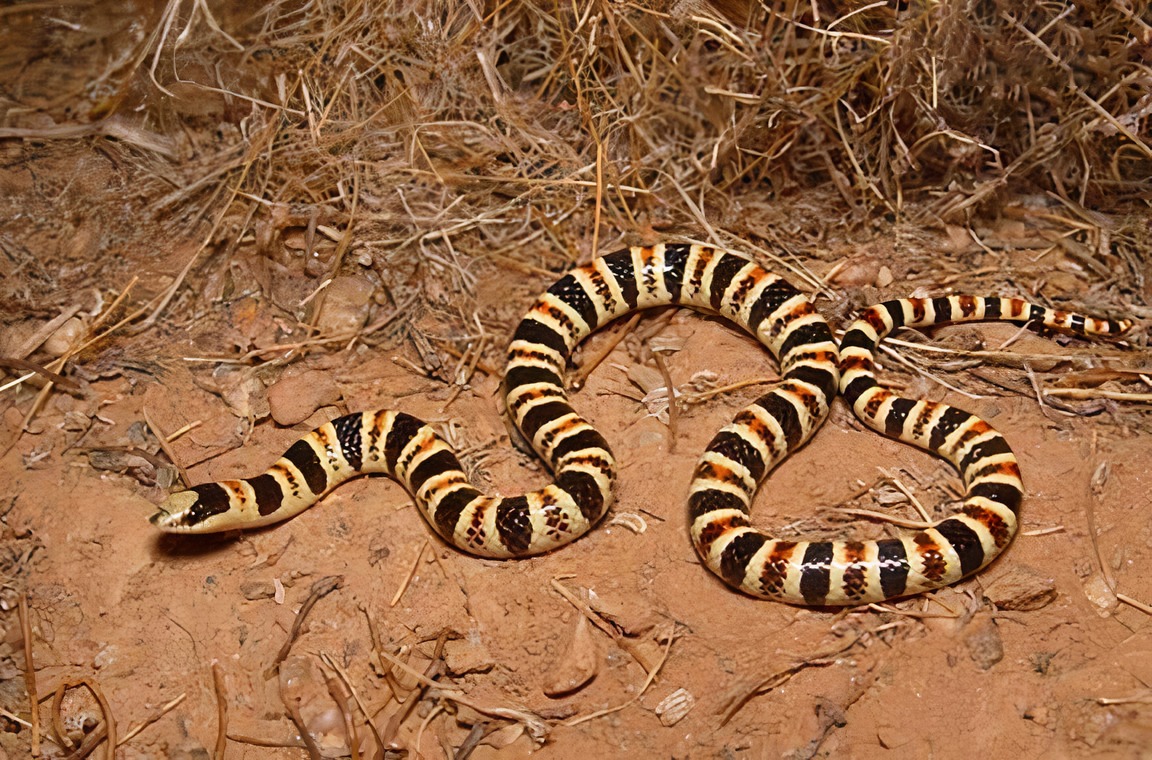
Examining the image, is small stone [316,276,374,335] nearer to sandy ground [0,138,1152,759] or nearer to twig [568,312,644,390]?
sandy ground [0,138,1152,759]

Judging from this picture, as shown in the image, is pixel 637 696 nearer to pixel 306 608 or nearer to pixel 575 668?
pixel 575 668

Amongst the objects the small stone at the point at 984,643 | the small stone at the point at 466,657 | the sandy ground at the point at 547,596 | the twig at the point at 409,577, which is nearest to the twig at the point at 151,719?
the sandy ground at the point at 547,596

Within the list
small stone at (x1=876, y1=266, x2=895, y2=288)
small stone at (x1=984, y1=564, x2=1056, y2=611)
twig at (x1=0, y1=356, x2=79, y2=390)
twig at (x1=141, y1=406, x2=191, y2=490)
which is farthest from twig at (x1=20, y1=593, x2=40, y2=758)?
small stone at (x1=876, y1=266, x2=895, y2=288)

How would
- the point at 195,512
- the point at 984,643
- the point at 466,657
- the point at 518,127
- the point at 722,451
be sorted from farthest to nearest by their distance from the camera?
the point at 518,127 < the point at 722,451 < the point at 195,512 < the point at 466,657 < the point at 984,643

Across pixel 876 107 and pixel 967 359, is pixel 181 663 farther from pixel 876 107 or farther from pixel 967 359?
pixel 876 107

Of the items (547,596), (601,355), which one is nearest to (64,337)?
(601,355)

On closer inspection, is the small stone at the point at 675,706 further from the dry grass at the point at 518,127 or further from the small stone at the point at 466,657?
the dry grass at the point at 518,127
